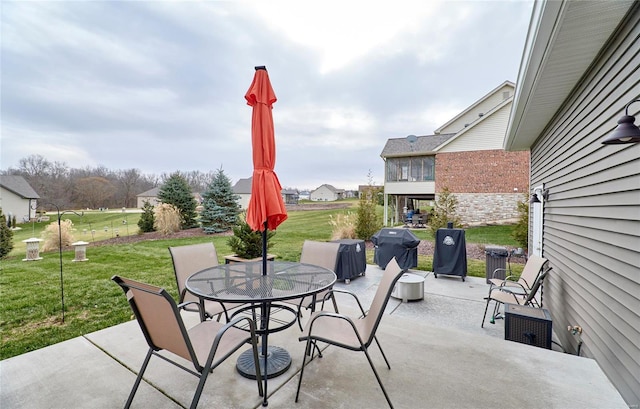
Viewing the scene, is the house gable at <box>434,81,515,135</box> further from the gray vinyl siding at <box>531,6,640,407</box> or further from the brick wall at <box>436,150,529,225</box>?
the gray vinyl siding at <box>531,6,640,407</box>

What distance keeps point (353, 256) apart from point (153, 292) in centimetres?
457

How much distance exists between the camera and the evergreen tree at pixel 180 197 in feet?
47.8

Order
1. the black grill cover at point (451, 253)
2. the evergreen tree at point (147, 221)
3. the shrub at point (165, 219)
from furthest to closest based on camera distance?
the evergreen tree at point (147, 221), the shrub at point (165, 219), the black grill cover at point (451, 253)

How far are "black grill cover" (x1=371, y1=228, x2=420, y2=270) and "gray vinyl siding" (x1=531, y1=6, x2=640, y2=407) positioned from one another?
282 cm

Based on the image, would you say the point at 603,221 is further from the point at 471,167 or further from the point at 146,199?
the point at 146,199

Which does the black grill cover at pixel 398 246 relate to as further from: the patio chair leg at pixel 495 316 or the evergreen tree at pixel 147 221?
the evergreen tree at pixel 147 221

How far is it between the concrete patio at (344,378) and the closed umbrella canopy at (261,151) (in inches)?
54.0

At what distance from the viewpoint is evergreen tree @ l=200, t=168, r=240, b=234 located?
1411cm

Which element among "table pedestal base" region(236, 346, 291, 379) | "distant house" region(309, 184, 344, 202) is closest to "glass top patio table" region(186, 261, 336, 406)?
"table pedestal base" region(236, 346, 291, 379)

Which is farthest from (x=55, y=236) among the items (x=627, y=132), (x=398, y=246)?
(x=627, y=132)

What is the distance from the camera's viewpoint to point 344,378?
90.5 inches

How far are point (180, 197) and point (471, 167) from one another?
1573 cm

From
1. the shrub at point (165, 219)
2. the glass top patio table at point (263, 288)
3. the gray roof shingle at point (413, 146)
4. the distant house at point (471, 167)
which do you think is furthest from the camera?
the gray roof shingle at point (413, 146)

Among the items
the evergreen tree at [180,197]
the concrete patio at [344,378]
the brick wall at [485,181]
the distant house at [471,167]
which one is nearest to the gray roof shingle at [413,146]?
the distant house at [471,167]
